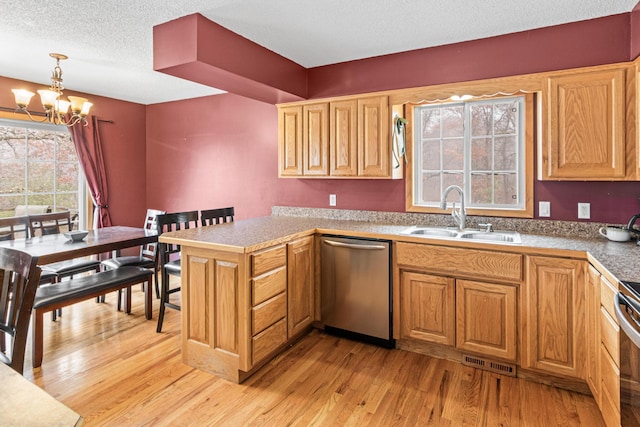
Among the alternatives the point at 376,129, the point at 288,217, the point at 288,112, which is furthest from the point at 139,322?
the point at 376,129

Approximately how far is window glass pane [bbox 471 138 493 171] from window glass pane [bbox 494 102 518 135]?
4.5 inches

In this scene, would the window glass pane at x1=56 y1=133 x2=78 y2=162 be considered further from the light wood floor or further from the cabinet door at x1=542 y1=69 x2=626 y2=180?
the cabinet door at x1=542 y1=69 x2=626 y2=180

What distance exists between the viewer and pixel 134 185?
5.02 m

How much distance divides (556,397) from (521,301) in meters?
0.56

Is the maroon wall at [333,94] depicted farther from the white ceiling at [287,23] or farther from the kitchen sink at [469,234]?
the kitchen sink at [469,234]

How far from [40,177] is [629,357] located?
526 cm

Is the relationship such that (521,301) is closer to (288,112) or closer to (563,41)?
(563,41)

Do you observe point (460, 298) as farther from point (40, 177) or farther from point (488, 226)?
point (40, 177)

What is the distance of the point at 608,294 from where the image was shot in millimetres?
1705

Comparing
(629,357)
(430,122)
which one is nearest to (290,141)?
(430,122)

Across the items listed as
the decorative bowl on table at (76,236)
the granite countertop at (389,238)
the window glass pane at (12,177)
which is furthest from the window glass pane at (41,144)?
the granite countertop at (389,238)

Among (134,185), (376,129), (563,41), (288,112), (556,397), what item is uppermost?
(563,41)

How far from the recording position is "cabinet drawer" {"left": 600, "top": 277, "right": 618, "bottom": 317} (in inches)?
64.2

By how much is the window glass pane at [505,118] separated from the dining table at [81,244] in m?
3.14
